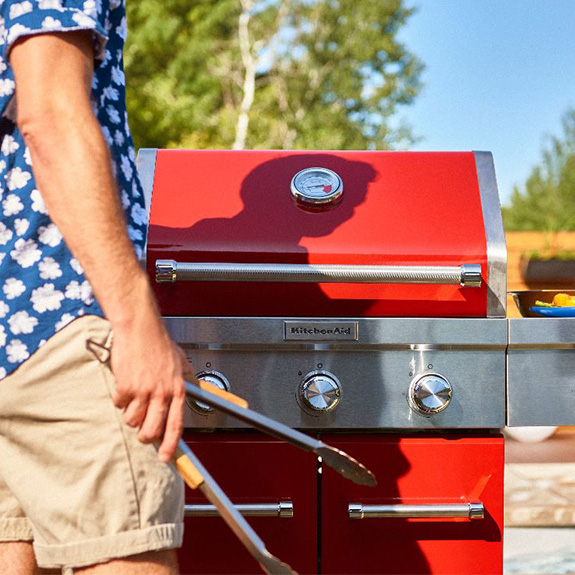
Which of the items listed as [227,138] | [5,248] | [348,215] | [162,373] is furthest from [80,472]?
[227,138]

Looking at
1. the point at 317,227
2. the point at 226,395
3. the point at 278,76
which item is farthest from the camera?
the point at 278,76

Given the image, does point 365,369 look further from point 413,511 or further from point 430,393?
point 413,511

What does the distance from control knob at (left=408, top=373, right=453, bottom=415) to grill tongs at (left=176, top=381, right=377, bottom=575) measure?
66cm

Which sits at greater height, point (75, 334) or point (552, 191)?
point (552, 191)

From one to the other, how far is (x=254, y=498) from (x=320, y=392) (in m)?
0.32

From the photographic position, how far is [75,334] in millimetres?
1225

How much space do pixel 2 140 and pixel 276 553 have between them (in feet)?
3.83

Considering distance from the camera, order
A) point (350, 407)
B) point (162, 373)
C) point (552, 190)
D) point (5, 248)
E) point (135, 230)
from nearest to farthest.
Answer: point (162, 373) < point (5, 248) < point (135, 230) < point (350, 407) < point (552, 190)

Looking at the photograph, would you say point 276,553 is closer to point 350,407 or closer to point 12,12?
point 350,407

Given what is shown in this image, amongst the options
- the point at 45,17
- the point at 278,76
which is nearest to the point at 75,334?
the point at 45,17

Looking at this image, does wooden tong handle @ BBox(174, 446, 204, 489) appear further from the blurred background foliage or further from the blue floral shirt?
the blurred background foliage

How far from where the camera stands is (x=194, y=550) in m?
1.96

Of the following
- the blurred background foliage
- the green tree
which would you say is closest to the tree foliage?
the blurred background foliage

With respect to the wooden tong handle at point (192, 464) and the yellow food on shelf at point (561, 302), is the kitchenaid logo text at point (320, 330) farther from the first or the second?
the wooden tong handle at point (192, 464)
